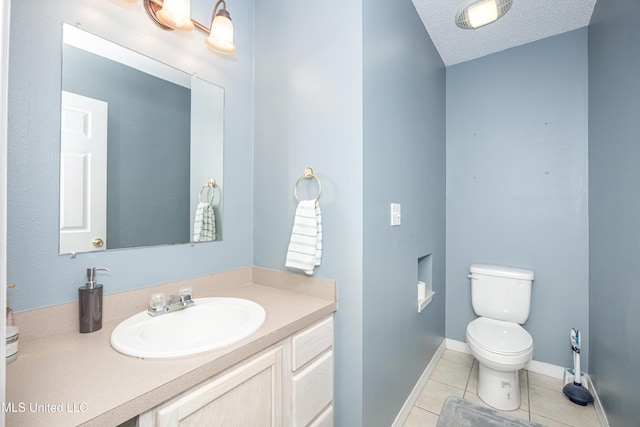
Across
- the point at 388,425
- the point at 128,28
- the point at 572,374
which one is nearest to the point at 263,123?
the point at 128,28

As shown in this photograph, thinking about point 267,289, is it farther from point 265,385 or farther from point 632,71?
point 632,71

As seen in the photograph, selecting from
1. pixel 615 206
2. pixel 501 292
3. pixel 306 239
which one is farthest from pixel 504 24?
pixel 306 239

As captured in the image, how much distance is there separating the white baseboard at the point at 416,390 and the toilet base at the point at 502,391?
1.21 feet

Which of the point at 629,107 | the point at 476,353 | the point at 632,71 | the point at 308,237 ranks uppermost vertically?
the point at 632,71

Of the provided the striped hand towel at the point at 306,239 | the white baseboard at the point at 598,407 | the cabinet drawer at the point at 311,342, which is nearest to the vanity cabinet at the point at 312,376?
the cabinet drawer at the point at 311,342

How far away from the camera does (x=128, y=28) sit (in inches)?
43.8

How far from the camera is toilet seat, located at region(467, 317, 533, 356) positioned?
5.51 feet

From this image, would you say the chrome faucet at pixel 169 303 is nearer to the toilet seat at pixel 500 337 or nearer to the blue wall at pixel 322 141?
the blue wall at pixel 322 141

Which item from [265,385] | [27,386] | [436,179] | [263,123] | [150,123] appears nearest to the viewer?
[27,386]

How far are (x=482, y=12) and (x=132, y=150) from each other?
2.09 meters

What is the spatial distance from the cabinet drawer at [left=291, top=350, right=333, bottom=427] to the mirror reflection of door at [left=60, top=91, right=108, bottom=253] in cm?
92

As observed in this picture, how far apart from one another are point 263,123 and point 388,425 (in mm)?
1776

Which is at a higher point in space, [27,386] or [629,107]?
[629,107]

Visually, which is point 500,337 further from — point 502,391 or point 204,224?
point 204,224
